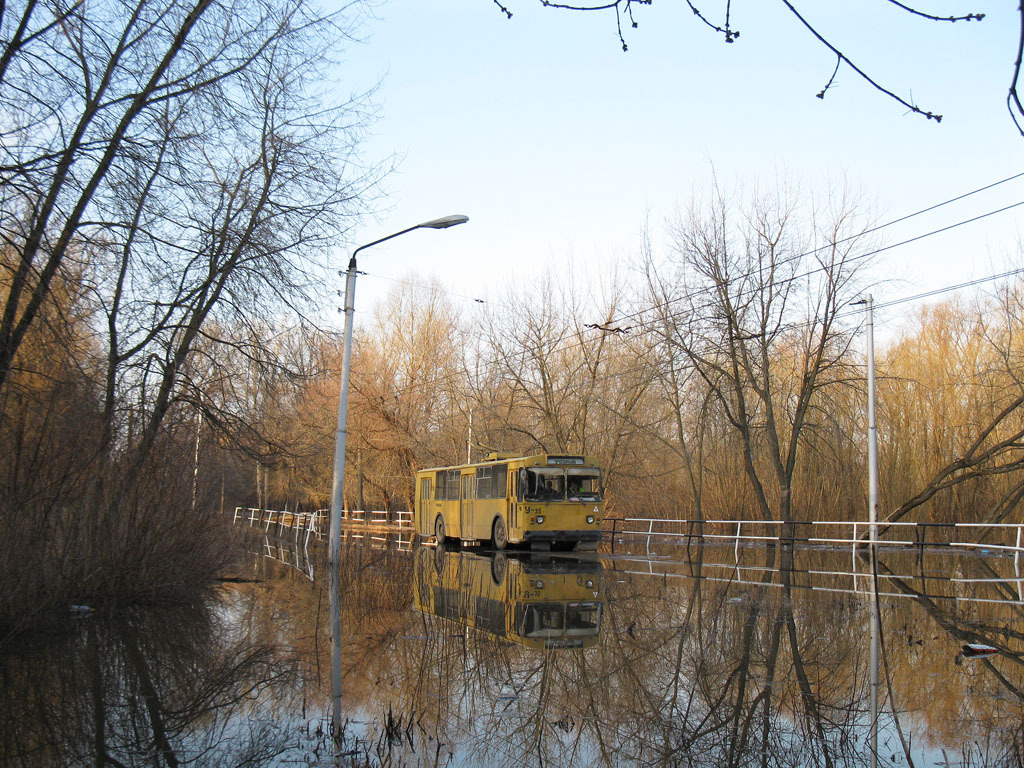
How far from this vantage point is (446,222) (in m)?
20.5

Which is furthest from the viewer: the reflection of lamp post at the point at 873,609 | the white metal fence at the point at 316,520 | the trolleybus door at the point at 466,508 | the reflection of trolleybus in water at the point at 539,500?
the white metal fence at the point at 316,520

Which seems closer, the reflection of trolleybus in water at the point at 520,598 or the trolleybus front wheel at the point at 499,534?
the reflection of trolleybus in water at the point at 520,598

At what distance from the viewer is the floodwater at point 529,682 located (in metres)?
5.83

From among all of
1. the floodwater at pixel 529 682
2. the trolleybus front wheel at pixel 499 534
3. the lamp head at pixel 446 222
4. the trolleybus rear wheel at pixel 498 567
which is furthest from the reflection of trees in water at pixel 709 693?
the trolleybus front wheel at pixel 499 534

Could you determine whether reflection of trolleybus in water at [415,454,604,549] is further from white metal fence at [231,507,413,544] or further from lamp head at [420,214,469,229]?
white metal fence at [231,507,413,544]

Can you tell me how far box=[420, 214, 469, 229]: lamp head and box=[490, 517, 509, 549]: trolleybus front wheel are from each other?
11730 millimetres

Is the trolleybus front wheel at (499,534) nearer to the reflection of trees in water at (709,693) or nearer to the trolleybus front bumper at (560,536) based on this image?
the trolleybus front bumper at (560,536)

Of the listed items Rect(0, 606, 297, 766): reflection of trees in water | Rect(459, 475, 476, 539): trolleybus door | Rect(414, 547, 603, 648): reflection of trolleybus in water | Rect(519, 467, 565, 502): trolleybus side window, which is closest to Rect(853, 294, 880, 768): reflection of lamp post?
Rect(414, 547, 603, 648): reflection of trolleybus in water

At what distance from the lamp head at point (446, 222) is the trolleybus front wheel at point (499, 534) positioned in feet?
38.5

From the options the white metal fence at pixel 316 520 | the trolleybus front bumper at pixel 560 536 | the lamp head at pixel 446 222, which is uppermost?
the lamp head at pixel 446 222

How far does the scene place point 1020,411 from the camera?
35812mm

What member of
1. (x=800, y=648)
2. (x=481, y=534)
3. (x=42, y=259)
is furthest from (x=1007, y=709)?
(x=481, y=534)

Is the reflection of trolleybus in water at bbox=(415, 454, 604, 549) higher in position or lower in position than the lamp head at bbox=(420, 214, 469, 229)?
lower

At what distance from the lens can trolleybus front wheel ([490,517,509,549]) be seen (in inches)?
1140
